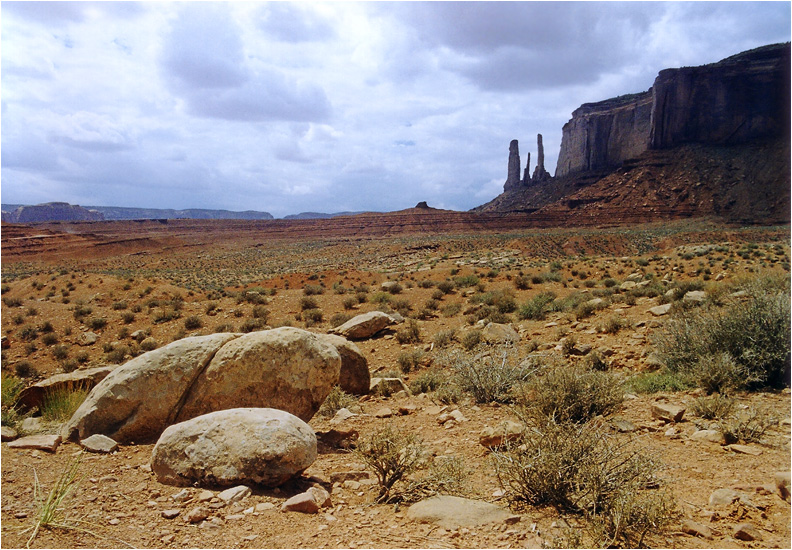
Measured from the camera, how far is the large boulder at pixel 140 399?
18.4ft

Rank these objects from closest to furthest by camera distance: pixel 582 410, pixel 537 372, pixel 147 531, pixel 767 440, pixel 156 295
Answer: pixel 147 531
pixel 767 440
pixel 582 410
pixel 537 372
pixel 156 295

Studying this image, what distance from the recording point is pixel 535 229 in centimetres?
6875

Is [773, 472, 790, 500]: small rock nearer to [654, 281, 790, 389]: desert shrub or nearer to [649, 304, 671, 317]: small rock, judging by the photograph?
[654, 281, 790, 389]: desert shrub

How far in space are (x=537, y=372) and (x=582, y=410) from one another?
184 centimetres

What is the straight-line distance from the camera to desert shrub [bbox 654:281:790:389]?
5660mm

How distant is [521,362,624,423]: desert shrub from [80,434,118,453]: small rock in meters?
4.59

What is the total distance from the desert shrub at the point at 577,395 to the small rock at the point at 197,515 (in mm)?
3310

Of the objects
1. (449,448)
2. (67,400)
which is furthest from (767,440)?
(67,400)

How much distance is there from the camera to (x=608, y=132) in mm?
95125

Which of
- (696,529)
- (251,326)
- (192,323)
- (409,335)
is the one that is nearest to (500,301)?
(409,335)

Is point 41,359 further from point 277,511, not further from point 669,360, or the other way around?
point 669,360

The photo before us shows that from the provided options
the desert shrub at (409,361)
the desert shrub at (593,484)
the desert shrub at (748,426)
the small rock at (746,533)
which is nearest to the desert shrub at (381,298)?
the desert shrub at (409,361)

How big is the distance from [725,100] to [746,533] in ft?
306

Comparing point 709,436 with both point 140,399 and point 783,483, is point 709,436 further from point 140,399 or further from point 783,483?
point 140,399
